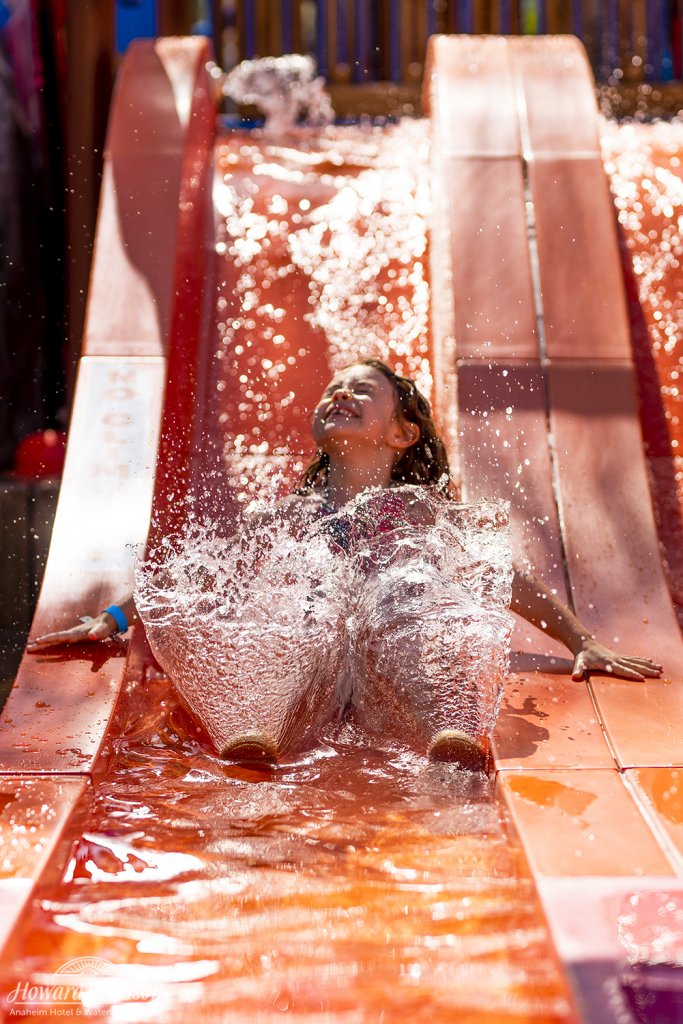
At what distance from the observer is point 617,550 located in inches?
103

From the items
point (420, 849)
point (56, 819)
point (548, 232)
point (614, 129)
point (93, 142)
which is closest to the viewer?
point (420, 849)

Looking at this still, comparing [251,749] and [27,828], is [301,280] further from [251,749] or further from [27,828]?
[27,828]

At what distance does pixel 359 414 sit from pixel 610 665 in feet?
2.72

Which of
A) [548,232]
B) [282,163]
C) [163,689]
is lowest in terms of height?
[163,689]

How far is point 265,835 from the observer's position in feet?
5.45

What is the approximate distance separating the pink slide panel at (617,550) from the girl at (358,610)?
0.42 feet

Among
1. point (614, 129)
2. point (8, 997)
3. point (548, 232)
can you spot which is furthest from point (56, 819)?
point (614, 129)

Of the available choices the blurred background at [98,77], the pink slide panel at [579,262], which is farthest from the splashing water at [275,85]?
the pink slide panel at [579,262]

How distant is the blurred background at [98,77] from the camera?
18.8 ft

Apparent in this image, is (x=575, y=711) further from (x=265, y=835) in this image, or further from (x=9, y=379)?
(x=9, y=379)

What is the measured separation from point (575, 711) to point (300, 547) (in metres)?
0.71

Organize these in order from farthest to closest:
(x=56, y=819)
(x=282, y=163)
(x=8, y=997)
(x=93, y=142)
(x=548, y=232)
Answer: (x=93, y=142), (x=282, y=163), (x=548, y=232), (x=56, y=819), (x=8, y=997)

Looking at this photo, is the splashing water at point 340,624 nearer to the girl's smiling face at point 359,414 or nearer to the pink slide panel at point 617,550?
the girl's smiling face at point 359,414

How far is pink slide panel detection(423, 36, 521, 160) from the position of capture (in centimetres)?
352
